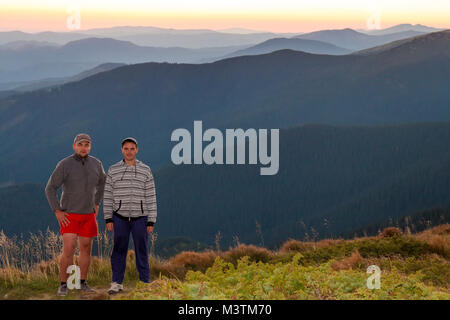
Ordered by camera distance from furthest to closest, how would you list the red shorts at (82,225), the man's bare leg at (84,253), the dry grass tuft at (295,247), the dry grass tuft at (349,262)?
the dry grass tuft at (295,247) < the dry grass tuft at (349,262) < the man's bare leg at (84,253) < the red shorts at (82,225)

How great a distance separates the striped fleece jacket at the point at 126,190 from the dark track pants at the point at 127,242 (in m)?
0.11

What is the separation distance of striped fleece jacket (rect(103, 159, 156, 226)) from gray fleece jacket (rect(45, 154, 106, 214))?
0.31 m

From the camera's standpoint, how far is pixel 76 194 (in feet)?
25.9

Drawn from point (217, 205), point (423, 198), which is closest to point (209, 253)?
point (423, 198)

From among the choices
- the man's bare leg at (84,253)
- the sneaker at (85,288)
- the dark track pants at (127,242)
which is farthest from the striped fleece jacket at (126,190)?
the sneaker at (85,288)

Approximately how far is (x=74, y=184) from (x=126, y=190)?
76cm

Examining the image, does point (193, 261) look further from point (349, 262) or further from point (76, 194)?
point (76, 194)

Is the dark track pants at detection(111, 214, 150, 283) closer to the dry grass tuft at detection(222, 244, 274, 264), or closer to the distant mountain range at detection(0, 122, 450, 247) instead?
the dry grass tuft at detection(222, 244, 274, 264)

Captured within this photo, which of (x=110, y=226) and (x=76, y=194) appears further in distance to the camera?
(x=76, y=194)

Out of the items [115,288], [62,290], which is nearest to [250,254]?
[115,288]

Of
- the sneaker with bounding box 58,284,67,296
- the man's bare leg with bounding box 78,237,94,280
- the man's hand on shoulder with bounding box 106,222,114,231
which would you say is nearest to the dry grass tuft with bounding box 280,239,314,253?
the man's bare leg with bounding box 78,237,94,280

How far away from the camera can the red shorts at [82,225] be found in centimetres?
791

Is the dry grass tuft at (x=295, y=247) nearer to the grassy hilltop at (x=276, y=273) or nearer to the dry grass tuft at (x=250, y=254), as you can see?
the grassy hilltop at (x=276, y=273)

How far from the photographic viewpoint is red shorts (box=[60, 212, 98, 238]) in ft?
→ 25.9
